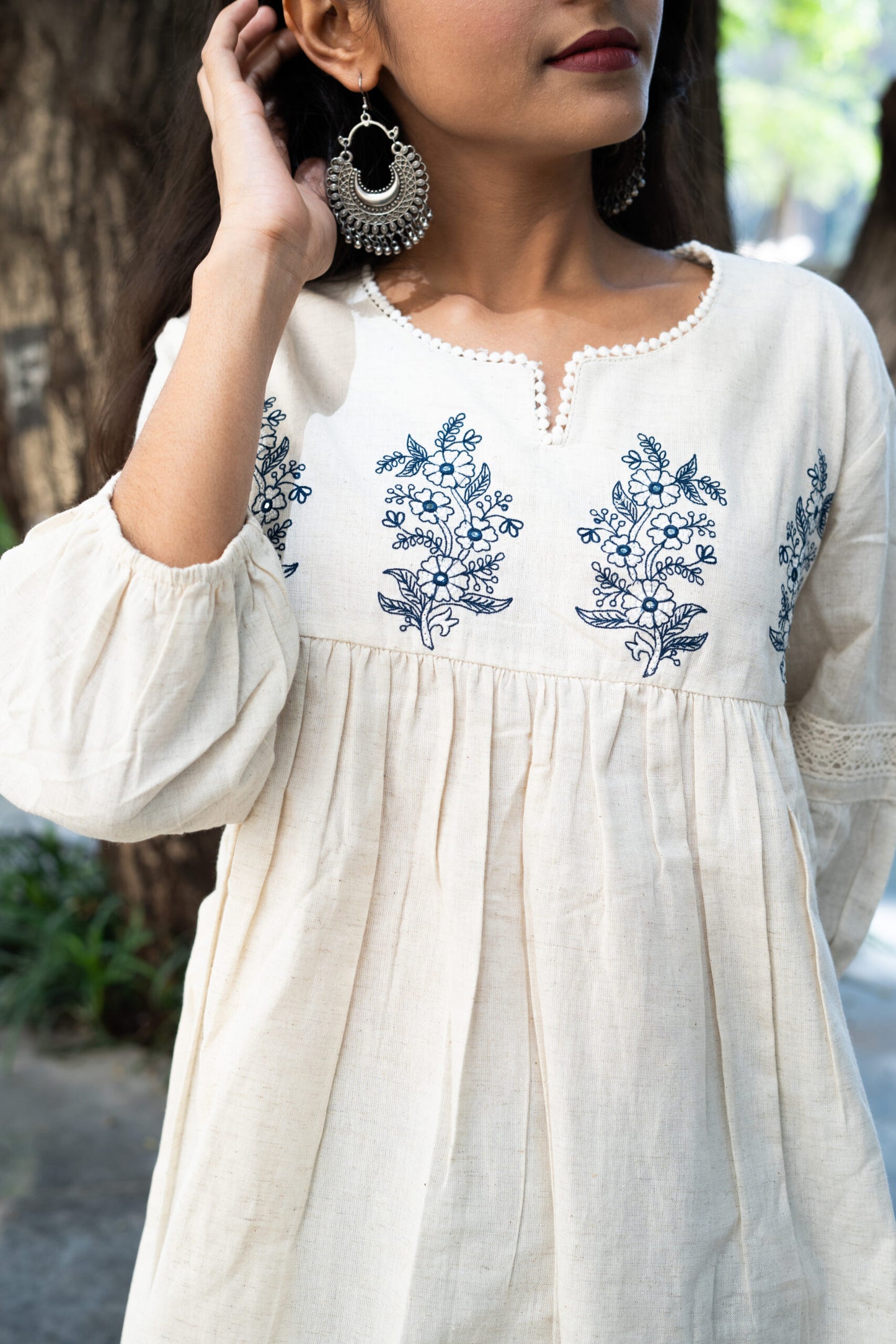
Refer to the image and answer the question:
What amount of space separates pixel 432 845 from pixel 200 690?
276 mm

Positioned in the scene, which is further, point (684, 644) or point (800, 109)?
A: point (800, 109)

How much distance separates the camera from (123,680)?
3.50ft

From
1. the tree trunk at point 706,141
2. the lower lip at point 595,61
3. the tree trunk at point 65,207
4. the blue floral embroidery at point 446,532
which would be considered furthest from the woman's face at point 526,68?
the tree trunk at point 65,207

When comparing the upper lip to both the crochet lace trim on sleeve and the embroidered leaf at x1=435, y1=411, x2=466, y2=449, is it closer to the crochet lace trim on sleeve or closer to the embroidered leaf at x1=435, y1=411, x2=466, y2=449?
the embroidered leaf at x1=435, y1=411, x2=466, y2=449

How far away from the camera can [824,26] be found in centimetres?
1123

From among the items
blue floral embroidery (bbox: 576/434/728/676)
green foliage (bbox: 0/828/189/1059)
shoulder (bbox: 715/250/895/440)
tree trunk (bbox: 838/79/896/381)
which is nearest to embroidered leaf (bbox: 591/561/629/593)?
blue floral embroidery (bbox: 576/434/728/676)

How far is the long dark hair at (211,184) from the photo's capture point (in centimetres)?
140

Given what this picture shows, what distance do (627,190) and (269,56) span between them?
0.45 m

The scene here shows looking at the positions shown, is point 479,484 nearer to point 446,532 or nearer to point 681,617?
point 446,532

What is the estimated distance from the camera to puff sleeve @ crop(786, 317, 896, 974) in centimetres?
136

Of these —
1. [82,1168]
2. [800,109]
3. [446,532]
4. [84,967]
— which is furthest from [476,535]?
[800,109]

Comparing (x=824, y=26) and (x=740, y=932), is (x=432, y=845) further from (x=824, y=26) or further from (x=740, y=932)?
(x=824, y=26)

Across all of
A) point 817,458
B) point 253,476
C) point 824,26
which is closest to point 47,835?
point 253,476

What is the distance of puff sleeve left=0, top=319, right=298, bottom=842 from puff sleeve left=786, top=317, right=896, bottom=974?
68cm
